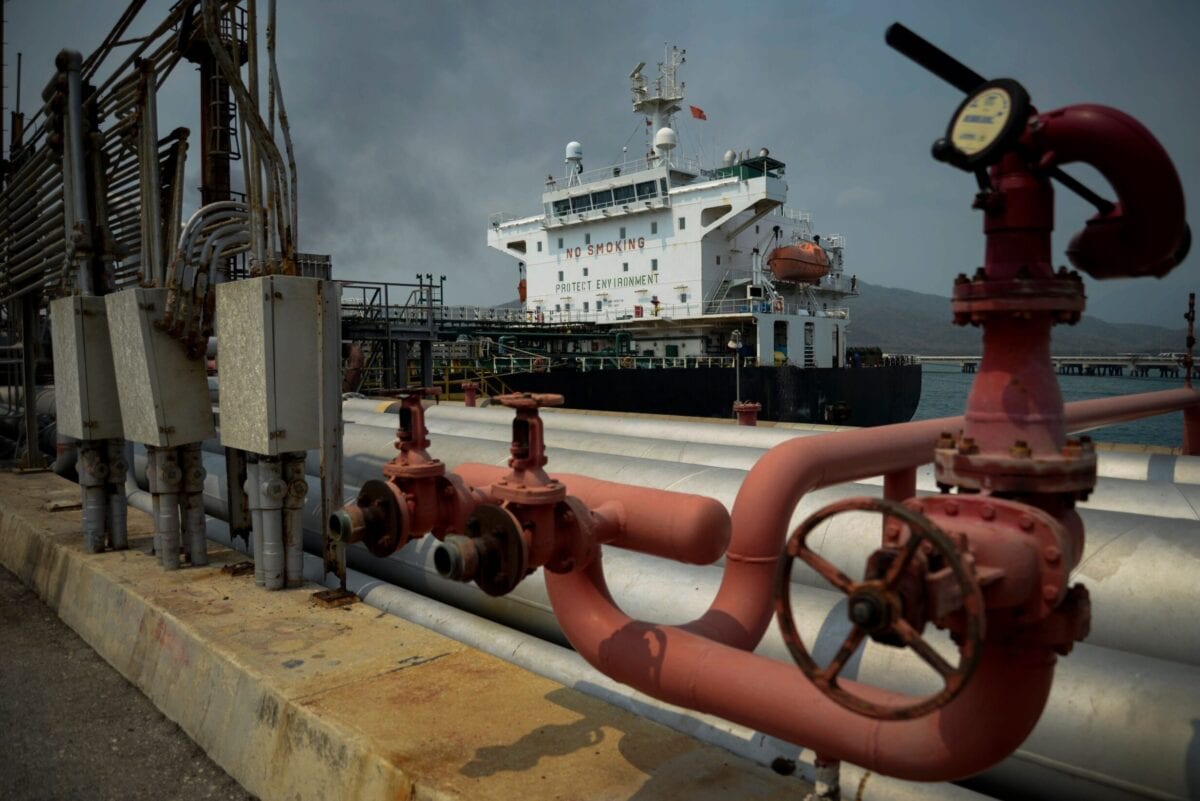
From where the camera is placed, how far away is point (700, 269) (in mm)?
31438

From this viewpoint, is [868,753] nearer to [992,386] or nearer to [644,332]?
[992,386]

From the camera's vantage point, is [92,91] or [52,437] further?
[52,437]

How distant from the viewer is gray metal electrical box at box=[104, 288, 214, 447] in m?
5.20

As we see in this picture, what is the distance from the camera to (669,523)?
8.36 ft

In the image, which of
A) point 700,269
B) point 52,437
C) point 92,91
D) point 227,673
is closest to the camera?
point 227,673

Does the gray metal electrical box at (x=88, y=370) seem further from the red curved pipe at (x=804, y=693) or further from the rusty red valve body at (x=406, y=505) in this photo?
the red curved pipe at (x=804, y=693)

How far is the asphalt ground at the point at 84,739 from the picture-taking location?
352 centimetres

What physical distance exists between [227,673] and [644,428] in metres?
5.19

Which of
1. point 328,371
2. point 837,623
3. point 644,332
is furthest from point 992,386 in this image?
point 644,332

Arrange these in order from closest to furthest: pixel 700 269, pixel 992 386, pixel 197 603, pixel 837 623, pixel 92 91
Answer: pixel 992 386 < pixel 837 623 < pixel 197 603 < pixel 92 91 < pixel 700 269

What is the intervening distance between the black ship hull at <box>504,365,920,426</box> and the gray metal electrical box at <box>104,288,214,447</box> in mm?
18323

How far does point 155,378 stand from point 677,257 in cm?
2788

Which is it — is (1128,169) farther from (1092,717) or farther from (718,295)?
(718,295)

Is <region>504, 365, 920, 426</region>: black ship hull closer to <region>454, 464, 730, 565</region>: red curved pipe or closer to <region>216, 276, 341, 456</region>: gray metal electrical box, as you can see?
<region>216, 276, 341, 456</region>: gray metal electrical box
